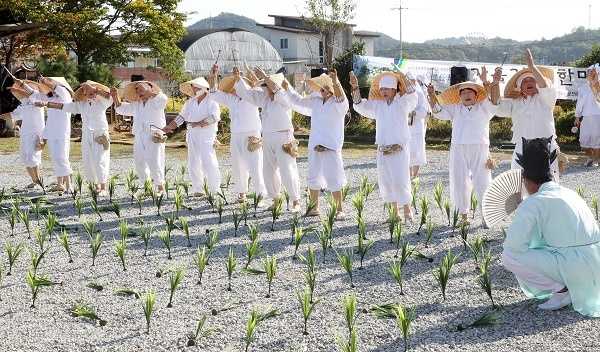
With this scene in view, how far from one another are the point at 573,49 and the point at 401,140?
319 ft

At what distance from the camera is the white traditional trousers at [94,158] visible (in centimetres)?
1039

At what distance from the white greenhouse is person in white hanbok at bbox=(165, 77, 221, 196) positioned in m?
30.7

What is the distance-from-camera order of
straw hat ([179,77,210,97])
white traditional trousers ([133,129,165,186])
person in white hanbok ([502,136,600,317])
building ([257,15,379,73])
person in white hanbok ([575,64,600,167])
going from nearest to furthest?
person in white hanbok ([502,136,600,317]) < straw hat ([179,77,210,97]) < white traditional trousers ([133,129,165,186]) < person in white hanbok ([575,64,600,167]) < building ([257,15,379,73])

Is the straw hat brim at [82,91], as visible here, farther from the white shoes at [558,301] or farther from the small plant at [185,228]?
the white shoes at [558,301]

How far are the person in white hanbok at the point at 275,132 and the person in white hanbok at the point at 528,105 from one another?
96.3 inches

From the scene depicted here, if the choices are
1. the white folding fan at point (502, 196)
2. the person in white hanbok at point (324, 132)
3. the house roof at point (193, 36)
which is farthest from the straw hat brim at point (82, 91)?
the house roof at point (193, 36)

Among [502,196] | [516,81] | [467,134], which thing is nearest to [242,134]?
[467,134]

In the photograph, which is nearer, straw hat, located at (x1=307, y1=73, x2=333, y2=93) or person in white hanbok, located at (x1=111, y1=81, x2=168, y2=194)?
straw hat, located at (x1=307, y1=73, x2=333, y2=93)

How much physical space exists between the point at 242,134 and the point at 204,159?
0.76 m

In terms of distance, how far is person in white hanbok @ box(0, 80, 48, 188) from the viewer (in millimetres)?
10992

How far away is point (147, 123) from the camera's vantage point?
397 inches

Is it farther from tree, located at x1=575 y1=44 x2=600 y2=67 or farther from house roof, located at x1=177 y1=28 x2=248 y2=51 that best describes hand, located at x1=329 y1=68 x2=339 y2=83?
house roof, located at x1=177 y1=28 x2=248 y2=51

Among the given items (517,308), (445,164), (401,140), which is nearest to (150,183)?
(401,140)

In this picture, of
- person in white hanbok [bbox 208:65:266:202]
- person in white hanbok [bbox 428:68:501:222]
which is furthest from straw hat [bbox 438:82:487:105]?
person in white hanbok [bbox 208:65:266:202]
